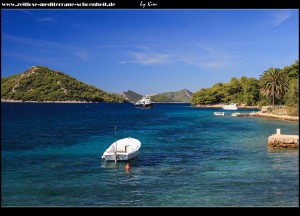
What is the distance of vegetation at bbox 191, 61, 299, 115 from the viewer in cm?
6419

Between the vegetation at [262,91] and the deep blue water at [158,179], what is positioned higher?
the vegetation at [262,91]

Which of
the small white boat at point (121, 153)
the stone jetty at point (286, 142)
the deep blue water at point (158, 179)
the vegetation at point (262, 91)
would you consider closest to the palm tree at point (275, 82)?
the vegetation at point (262, 91)

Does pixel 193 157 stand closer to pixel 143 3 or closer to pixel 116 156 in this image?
pixel 116 156

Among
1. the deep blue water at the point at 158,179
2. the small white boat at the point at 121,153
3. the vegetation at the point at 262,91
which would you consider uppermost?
the vegetation at the point at 262,91

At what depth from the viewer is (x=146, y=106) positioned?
172750mm

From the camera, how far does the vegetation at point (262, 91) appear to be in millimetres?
64188

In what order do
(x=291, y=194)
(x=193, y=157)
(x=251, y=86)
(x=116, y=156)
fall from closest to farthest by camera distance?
(x=291, y=194) < (x=116, y=156) < (x=193, y=157) < (x=251, y=86)

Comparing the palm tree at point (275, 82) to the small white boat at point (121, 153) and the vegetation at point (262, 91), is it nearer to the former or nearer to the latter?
the vegetation at point (262, 91)

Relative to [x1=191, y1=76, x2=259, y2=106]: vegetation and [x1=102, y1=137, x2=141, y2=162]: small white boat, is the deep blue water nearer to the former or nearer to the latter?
[x1=102, y1=137, x2=141, y2=162]: small white boat

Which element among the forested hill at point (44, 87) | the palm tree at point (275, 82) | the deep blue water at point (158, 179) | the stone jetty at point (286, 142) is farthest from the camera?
the forested hill at point (44, 87)

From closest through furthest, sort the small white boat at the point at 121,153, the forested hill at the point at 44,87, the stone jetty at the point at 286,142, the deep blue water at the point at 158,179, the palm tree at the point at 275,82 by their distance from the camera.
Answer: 1. the deep blue water at the point at 158,179
2. the small white boat at the point at 121,153
3. the stone jetty at the point at 286,142
4. the palm tree at the point at 275,82
5. the forested hill at the point at 44,87

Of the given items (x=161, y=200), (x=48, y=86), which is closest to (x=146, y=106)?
(x=48, y=86)

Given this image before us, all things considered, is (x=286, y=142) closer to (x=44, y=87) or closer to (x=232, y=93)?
(x=232, y=93)
